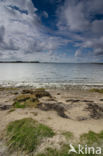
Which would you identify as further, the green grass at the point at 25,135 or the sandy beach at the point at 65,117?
the sandy beach at the point at 65,117

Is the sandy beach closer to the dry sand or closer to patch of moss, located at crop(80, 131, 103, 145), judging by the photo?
the dry sand

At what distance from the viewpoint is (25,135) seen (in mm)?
5625

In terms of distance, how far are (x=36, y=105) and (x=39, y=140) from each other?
5520mm

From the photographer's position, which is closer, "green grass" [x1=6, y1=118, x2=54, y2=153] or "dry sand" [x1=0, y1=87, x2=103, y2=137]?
"green grass" [x1=6, y1=118, x2=54, y2=153]

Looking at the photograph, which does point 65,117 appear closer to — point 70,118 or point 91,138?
point 70,118

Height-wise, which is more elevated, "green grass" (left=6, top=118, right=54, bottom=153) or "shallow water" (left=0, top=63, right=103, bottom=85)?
"shallow water" (left=0, top=63, right=103, bottom=85)

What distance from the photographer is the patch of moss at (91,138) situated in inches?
208

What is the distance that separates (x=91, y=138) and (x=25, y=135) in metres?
4.26

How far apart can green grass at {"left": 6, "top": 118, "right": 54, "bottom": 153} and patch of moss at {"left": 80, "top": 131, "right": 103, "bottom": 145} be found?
2.06 metres

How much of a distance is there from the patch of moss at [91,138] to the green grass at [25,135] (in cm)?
206

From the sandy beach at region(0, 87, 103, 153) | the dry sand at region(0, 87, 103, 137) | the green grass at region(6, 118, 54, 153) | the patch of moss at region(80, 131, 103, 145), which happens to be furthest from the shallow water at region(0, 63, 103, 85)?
the patch of moss at region(80, 131, 103, 145)

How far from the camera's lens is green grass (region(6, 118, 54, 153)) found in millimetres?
5004

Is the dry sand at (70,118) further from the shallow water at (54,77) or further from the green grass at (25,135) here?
the shallow water at (54,77)

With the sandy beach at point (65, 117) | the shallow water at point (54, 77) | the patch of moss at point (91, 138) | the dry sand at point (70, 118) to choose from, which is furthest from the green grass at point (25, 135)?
the shallow water at point (54, 77)
